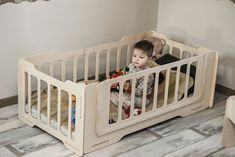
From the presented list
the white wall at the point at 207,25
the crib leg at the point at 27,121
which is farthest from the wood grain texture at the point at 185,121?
the crib leg at the point at 27,121

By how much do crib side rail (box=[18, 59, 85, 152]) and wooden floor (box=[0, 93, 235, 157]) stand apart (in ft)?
0.20

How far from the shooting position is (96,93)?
8.55 ft

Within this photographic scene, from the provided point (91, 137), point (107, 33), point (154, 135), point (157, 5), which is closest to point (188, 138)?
point (154, 135)

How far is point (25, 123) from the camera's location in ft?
9.91

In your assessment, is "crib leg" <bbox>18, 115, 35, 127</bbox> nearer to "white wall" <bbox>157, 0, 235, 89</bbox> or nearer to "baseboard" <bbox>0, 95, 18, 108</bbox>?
"baseboard" <bbox>0, 95, 18, 108</bbox>

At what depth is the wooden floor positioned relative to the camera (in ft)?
8.89

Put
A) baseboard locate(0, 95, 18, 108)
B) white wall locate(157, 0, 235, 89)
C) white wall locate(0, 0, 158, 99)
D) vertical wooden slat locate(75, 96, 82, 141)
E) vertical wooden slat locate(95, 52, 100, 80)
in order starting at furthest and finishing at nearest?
1. white wall locate(157, 0, 235, 89)
2. vertical wooden slat locate(95, 52, 100, 80)
3. baseboard locate(0, 95, 18, 108)
4. white wall locate(0, 0, 158, 99)
5. vertical wooden slat locate(75, 96, 82, 141)

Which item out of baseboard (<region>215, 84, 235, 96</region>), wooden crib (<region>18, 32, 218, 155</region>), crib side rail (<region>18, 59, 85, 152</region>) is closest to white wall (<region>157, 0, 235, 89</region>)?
baseboard (<region>215, 84, 235, 96</region>)

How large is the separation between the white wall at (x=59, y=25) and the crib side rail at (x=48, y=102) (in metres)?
0.21

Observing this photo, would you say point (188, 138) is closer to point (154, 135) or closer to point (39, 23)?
point (154, 135)

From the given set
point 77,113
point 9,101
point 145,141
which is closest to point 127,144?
point 145,141

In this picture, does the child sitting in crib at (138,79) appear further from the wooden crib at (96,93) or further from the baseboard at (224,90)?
the baseboard at (224,90)

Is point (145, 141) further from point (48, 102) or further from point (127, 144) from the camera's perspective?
point (48, 102)

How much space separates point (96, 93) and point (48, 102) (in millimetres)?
339
